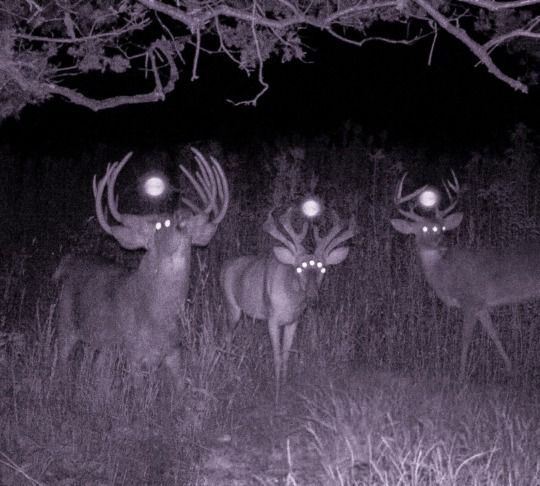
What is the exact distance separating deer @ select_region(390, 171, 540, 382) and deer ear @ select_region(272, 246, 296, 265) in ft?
7.52

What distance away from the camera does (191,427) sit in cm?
607

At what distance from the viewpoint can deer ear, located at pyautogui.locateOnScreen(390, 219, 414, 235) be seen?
10375mm

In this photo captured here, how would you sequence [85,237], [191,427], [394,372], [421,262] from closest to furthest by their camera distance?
[191,427]
[394,372]
[421,262]
[85,237]

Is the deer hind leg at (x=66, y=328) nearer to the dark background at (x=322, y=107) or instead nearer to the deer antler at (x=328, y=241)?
the deer antler at (x=328, y=241)

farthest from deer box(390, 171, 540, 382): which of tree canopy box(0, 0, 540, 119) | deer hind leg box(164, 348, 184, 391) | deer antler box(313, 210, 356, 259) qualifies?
deer hind leg box(164, 348, 184, 391)

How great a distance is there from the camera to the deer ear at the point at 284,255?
821 cm

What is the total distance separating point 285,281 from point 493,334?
Answer: 2592 millimetres

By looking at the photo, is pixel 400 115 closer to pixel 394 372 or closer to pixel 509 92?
pixel 509 92

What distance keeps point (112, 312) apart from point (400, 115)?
29.0 m

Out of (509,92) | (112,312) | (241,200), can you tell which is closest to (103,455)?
(112,312)

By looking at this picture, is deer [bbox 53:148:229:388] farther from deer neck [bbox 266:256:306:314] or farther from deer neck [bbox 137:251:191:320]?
deer neck [bbox 266:256:306:314]

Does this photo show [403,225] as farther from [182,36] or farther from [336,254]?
[182,36]

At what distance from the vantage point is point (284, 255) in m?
8.23

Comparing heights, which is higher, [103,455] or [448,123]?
[448,123]
